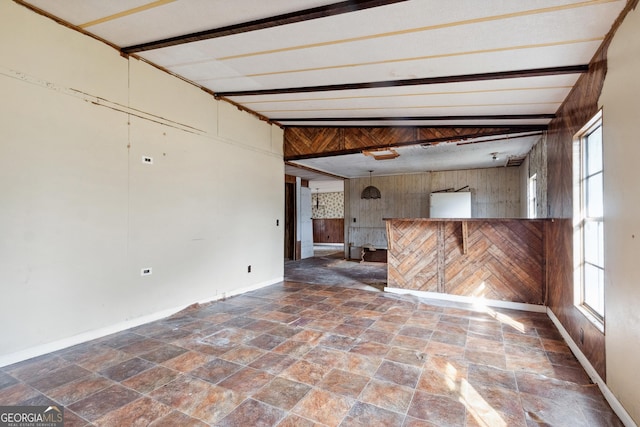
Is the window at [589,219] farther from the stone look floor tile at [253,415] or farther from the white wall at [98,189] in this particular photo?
the white wall at [98,189]

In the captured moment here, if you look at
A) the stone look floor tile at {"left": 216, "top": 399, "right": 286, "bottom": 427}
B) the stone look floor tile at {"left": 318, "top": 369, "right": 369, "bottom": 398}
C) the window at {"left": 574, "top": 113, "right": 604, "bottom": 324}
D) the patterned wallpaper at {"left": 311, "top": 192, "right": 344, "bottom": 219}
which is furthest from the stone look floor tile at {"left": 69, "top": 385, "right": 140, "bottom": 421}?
the patterned wallpaper at {"left": 311, "top": 192, "right": 344, "bottom": 219}

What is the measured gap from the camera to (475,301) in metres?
4.38

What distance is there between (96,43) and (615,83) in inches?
171

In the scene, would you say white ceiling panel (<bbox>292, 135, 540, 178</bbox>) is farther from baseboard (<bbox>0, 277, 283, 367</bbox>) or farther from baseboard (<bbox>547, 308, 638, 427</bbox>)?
baseboard (<bbox>0, 277, 283, 367</bbox>)

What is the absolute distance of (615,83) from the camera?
77.1 inches

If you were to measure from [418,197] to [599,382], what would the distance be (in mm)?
6577

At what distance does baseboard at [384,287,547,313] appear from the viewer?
13.2ft

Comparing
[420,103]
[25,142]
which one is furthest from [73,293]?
[420,103]

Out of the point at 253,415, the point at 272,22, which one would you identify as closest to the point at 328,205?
the point at 272,22

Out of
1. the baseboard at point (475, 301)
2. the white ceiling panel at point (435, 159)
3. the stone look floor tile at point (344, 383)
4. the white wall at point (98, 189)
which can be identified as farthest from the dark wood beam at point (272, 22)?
the baseboard at point (475, 301)

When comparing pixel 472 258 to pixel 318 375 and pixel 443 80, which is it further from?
pixel 318 375

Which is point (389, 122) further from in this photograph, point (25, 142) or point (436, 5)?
point (25, 142)

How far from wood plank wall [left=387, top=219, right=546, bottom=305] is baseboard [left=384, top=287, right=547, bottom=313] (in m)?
0.05

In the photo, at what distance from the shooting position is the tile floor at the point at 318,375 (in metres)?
1.86
